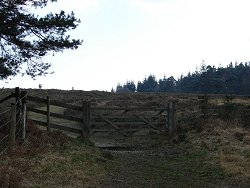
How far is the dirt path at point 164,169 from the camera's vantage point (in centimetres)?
A: 1107

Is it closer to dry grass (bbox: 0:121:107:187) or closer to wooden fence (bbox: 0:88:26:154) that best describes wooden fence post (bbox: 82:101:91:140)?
dry grass (bbox: 0:121:107:187)

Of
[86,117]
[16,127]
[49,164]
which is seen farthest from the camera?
[86,117]

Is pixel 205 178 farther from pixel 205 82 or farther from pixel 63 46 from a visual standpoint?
pixel 205 82

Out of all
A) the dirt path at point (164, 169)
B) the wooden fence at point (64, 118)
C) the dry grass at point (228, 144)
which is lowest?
the dirt path at point (164, 169)

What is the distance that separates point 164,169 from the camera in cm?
1325

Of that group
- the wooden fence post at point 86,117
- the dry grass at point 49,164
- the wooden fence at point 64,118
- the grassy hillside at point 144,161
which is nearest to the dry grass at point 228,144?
the grassy hillside at point 144,161

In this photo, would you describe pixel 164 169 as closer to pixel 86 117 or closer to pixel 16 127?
pixel 16 127

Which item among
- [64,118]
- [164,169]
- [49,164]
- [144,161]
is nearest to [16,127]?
[49,164]

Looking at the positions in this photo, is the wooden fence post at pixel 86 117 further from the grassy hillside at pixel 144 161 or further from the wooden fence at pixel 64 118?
the grassy hillside at pixel 144 161

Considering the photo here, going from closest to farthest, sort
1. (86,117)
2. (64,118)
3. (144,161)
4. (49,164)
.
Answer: (49,164) → (144,161) → (64,118) → (86,117)

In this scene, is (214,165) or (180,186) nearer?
(180,186)

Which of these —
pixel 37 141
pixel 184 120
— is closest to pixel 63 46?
pixel 37 141

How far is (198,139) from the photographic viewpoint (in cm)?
1811

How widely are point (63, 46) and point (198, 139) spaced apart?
7.26 metres
